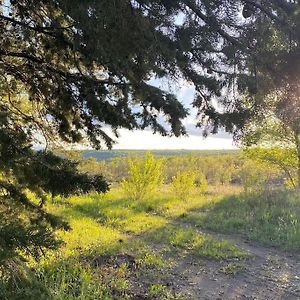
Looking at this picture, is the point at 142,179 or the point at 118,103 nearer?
the point at 118,103

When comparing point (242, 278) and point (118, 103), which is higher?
point (118, 103)

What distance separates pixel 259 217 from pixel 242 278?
4479mm

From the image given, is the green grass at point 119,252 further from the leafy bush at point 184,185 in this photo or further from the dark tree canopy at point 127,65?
the leafy bush at point 184,185

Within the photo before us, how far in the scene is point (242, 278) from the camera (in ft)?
20.2

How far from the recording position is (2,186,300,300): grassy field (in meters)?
5.01

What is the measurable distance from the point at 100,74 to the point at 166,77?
2.30 ft

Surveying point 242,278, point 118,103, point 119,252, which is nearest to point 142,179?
point 119,252

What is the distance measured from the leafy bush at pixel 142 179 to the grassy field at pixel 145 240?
43 centimetres

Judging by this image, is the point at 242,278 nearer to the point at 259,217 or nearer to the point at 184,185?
the point at 259,217

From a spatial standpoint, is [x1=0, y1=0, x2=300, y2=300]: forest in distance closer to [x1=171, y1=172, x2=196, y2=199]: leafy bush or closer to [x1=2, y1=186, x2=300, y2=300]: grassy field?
[x1=2, y1=186, x2=300, y2=300]: grassy field

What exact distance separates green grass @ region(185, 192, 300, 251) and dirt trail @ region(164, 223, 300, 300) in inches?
44.9

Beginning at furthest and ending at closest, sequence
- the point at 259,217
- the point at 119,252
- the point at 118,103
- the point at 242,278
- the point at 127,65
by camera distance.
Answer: the point at 259,217 → the point at 119,252 → the point at 242,278 → the point at 118,103 → the point at 127,65

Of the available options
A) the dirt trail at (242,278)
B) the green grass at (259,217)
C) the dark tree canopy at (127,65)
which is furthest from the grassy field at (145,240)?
the dark tree canopy at (127,65)

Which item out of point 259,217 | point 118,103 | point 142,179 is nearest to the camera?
point 118,103
